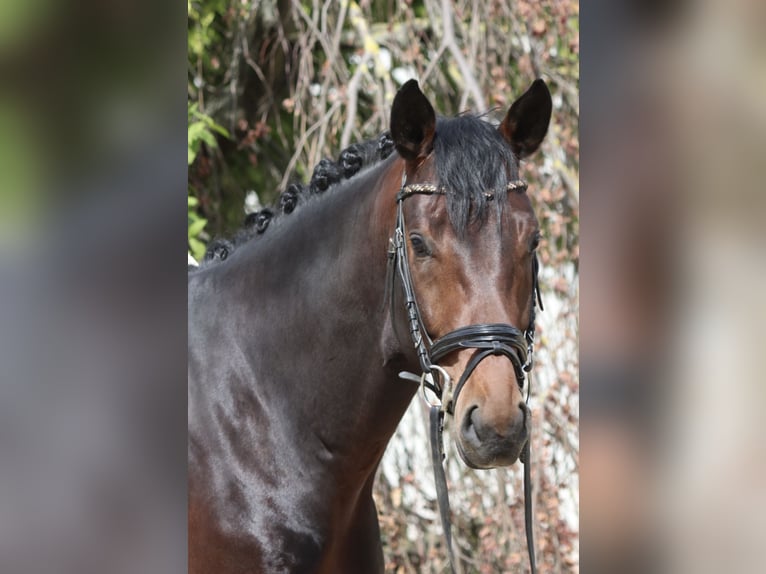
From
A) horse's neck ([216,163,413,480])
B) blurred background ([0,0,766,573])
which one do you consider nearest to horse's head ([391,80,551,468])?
horse's neck ([216,163,413,480])

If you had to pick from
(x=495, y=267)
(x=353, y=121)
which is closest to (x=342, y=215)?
(x=495, y=267)

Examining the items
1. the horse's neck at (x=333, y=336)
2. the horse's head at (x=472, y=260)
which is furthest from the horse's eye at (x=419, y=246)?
the horse's neck at (x=333, y=336)

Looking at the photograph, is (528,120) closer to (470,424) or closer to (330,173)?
(330,173)

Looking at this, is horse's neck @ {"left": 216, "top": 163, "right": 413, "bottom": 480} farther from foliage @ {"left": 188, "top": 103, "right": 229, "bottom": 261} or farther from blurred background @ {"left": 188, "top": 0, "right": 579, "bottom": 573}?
foliage @ {"left": 188, "top": 103, "right": 229, "bottom": 261}

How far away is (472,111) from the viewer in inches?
156

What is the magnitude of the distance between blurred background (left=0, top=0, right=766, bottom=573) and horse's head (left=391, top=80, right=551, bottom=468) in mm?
1166

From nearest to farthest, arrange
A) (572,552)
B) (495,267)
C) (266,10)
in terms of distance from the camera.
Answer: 1. (495,267)
2. (572,552)
3. (266,10)

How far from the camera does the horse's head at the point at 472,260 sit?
1725 millimetres

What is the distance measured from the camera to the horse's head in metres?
1.72

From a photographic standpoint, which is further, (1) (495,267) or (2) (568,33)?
(2) (568,33)
